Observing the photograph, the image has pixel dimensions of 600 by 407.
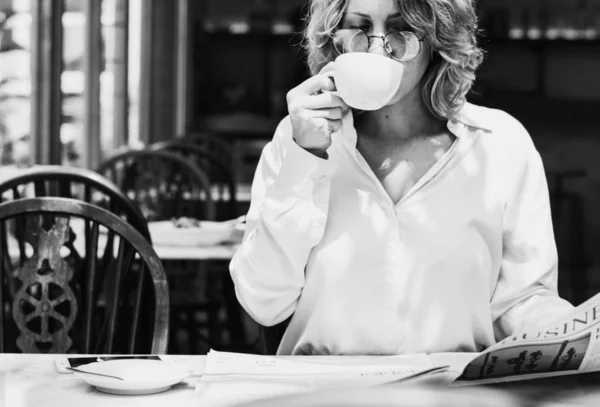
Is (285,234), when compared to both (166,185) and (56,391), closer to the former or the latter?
(56,391)

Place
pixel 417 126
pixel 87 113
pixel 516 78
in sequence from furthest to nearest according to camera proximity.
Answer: pixel 516 78 < pixel 87 113 < pixel 417 126

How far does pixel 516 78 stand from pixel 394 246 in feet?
21.9

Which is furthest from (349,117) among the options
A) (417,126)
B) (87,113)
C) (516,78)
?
(516,78)

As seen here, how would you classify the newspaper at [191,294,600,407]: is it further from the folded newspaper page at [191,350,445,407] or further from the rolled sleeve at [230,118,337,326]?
the rolled sleeve at [230,118,337,326]

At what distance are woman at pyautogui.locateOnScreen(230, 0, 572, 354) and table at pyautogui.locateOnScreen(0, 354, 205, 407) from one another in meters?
0.24

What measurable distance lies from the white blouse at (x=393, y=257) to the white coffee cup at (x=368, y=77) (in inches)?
5.8

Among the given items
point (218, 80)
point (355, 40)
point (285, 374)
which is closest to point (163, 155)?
point (355, 40)

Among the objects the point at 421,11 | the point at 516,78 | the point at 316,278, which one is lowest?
the point at 516,78

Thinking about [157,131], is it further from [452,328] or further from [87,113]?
[452,328]

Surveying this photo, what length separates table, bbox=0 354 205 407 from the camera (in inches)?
39.8

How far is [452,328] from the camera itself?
136cm

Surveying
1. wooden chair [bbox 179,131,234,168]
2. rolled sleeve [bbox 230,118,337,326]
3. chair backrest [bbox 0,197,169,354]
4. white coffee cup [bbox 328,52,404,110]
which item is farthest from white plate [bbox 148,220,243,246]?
wooden chair [bbox 179,131,234,168]

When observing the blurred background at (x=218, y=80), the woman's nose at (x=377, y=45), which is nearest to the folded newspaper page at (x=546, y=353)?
the woman's nose at (x=377, y=45)

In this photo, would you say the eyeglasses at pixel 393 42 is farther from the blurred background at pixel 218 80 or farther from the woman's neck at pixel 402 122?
the blurred background at pixel 218 80
